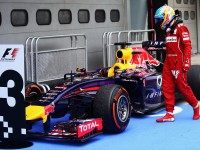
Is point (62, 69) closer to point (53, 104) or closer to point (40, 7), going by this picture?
point (40, 7)

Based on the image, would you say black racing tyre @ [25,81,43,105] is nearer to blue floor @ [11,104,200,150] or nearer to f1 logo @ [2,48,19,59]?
blue floor @ [11,104,200,150]

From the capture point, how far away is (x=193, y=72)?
8820 mm

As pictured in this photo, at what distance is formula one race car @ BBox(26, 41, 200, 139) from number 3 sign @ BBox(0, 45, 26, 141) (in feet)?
1.82

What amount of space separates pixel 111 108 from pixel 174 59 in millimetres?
1640

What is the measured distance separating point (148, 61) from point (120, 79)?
1343 mm

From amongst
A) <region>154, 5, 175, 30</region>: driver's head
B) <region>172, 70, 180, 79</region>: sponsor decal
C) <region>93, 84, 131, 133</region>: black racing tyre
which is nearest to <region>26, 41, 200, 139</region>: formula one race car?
<region>93, 84, 131, 133</region>: black racing tyre

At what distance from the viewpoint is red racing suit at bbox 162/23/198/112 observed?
7.26 m

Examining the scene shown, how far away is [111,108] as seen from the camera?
631 cm

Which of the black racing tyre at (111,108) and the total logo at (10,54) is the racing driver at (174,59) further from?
the total logo at (10,54)

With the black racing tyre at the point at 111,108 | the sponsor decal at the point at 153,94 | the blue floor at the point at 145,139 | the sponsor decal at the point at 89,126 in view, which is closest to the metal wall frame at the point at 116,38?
the sponsor decal at the point at 153,94

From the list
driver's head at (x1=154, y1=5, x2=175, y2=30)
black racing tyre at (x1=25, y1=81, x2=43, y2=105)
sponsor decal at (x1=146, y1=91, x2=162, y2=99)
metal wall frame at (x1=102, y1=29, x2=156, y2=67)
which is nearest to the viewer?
black racing tyre at (x1=25, y1=81, x2=43, y2=105)

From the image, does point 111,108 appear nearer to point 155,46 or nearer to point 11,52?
point 11,52

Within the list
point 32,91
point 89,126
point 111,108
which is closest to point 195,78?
point 111,108

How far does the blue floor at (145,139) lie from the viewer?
592 centimetres
